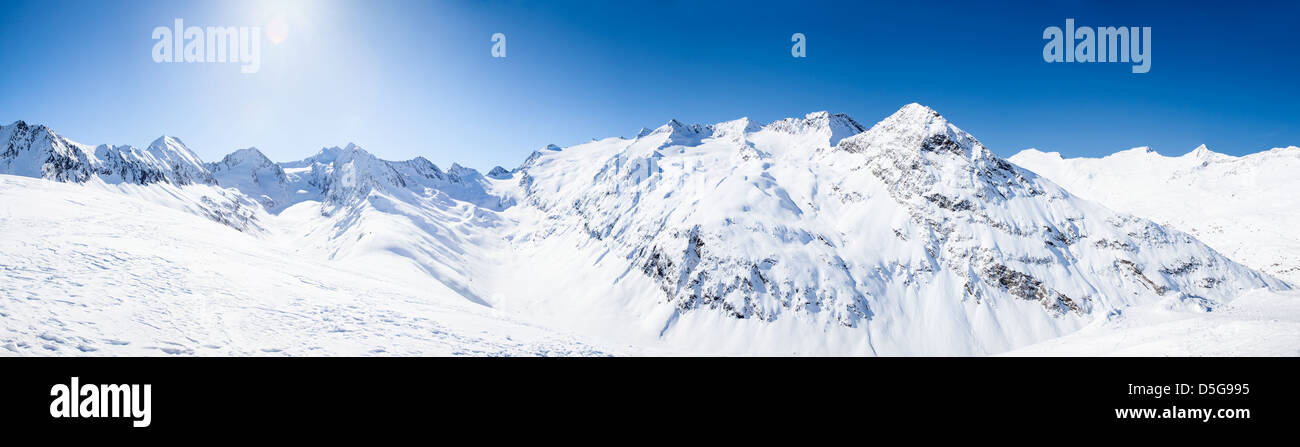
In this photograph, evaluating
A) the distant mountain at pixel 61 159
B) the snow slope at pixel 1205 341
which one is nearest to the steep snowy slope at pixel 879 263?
the snow slope at pixel 1205 341

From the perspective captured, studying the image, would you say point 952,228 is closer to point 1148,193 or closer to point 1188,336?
point 1188,336

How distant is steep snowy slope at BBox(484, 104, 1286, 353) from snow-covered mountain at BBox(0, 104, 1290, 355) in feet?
1.29

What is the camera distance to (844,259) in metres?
97.3

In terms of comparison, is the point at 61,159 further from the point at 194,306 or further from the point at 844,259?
the point at 844,259

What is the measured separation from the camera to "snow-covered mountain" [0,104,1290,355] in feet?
274

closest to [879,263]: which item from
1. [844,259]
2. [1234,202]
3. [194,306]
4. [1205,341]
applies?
[844,259]

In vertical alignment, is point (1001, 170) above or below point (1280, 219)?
above

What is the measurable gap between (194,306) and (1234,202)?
850 ft

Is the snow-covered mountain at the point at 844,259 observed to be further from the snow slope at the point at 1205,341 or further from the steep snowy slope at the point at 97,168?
the snow slope at the point at 1205,341

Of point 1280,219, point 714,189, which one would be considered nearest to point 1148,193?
point 1280,219

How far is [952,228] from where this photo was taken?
3898 inches
